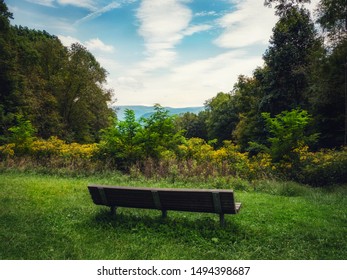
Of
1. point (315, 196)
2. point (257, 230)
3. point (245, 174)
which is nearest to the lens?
point (257, 230)

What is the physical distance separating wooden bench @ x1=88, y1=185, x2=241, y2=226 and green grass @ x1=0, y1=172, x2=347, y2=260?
0.33 meters

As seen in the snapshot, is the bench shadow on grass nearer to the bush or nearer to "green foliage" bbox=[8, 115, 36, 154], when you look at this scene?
the bush

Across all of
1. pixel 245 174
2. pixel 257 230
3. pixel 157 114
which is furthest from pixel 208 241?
pixel 157 114

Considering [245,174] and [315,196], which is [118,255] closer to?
[315,196]

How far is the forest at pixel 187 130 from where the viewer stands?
11727 mm

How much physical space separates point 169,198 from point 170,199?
0.09 feet

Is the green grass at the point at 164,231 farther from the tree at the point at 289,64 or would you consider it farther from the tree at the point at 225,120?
the tree at the point at 225,120

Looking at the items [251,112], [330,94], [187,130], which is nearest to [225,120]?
[251,112]

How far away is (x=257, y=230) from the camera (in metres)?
5.24

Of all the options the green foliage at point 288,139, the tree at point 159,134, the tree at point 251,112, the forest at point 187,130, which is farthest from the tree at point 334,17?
the tree at point 251,112

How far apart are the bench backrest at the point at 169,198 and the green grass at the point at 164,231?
13.6 inches

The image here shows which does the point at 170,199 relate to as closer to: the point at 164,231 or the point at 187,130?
the point at 164,231

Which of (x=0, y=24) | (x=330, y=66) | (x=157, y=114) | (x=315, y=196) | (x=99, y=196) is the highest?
(x=0, y=24)

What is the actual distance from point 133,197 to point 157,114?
26.5 ft
